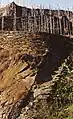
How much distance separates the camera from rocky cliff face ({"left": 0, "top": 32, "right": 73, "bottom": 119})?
19.0 meters

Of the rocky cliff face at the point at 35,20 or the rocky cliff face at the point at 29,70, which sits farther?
the rocky cliff face at the point at 35,20

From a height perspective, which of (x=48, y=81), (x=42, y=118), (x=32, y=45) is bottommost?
(x=42, y=118)

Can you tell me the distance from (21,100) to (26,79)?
173 cm

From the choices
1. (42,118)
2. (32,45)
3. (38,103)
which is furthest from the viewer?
(32,45)

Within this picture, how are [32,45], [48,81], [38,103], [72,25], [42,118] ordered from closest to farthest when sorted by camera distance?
1. [42,118]
2. [38,103]
3. [48,81]
4. [32,45]
5. [72,25]

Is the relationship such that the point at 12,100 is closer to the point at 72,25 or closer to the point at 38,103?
the point at 38,103

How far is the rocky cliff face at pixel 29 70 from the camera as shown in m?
19.0

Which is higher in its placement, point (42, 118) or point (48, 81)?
point (48, 81)

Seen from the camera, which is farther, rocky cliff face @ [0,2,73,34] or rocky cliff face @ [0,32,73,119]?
rocky cliff face @ [0,2,73,34]

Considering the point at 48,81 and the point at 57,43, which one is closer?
the point at 48,81

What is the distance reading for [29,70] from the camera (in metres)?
21.4

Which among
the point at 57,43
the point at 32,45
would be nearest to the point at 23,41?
the point at 32,45

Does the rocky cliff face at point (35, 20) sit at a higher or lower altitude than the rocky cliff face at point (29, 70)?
higher

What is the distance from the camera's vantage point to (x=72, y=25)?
3184cm
